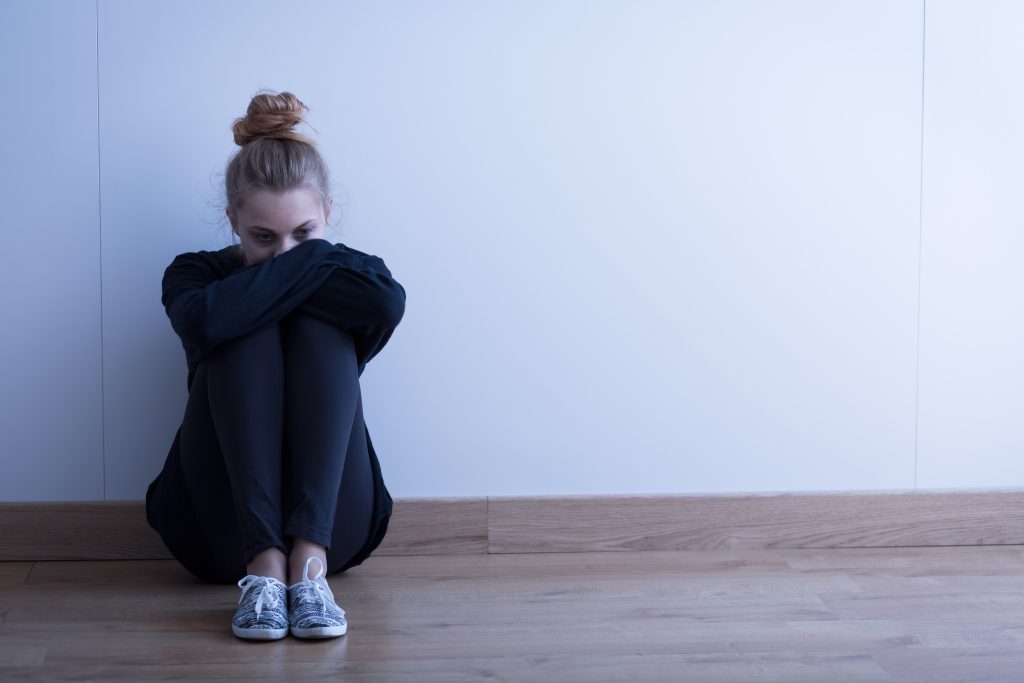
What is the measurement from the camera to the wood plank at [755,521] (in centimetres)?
191

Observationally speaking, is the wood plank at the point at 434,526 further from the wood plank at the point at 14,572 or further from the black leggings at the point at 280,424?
the wood plank at the point at 14,572

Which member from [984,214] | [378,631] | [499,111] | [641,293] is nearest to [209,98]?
[499,111]

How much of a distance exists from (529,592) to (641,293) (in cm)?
58

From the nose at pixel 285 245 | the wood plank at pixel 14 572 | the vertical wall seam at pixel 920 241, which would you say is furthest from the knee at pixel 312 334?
the vertical wall seam at pixel 920 241

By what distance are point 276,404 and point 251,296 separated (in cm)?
16

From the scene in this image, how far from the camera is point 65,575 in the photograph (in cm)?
175

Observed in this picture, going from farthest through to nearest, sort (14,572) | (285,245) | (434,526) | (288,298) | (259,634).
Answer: (434,526) < (14,572) < (285,245) < (288,298) < (259,634)

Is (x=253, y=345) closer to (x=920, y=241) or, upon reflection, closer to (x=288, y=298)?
(x=288, y=298)

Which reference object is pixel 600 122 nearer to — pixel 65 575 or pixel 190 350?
pixel 190 350

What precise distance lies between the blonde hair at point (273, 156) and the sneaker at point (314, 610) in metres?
0.56

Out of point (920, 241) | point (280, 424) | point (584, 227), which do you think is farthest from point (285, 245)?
point (920, 241)

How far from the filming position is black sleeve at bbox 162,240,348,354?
4.81 ft

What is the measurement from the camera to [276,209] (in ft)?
5.17

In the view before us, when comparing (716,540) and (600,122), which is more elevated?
(600,122)
